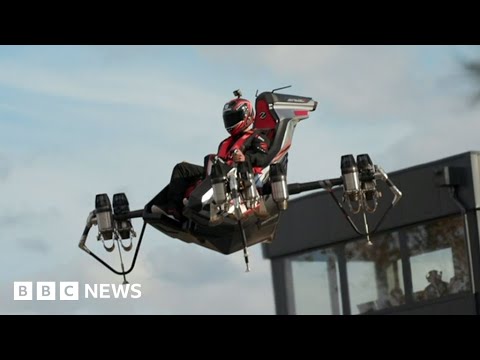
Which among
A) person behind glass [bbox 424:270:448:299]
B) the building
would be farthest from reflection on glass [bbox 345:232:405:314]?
person behind glass [bbox 424:270:448:299]

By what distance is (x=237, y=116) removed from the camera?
3481 centimetres

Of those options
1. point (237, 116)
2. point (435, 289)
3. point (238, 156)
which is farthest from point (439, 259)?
point (238, 156)

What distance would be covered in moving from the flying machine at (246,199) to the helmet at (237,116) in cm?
29

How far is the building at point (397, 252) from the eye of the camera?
5125cm

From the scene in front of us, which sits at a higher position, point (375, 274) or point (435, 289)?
point (375, 274)

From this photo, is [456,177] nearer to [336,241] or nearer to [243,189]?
[336,241]

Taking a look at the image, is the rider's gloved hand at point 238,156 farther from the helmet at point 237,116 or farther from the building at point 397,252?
the building at point 397,252

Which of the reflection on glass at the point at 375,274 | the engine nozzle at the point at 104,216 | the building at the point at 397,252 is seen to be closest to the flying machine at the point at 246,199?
the engine nozzle at the point at 104,216

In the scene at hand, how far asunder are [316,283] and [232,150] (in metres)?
21.7

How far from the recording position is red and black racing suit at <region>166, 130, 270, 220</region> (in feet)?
112

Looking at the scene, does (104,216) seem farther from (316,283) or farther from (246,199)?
(316,283)

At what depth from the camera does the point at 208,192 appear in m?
33.4
